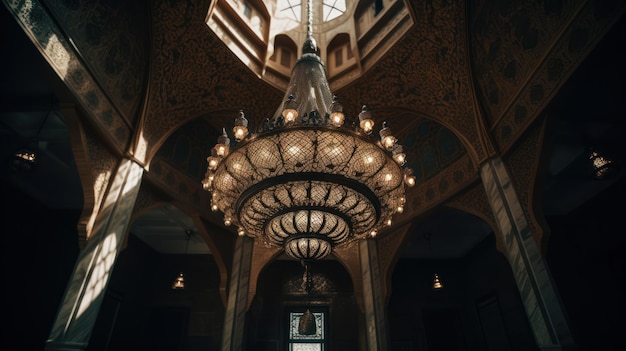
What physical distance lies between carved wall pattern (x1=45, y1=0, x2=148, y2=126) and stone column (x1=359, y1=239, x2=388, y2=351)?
4881 millimetres

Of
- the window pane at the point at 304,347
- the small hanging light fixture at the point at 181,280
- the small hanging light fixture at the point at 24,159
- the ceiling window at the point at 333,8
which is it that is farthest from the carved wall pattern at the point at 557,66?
the small hanging light fixture at the point at 181,280

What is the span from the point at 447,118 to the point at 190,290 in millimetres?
7483

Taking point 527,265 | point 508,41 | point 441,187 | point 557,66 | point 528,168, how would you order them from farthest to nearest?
point 441,187 → point 508,41 → point 528,168 → point 527,265 → point 557,66

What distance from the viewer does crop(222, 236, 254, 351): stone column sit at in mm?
5977

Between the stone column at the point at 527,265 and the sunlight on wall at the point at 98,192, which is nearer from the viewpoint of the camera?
the stone column at the point at 527,265

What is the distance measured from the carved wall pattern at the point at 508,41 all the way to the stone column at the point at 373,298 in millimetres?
3407

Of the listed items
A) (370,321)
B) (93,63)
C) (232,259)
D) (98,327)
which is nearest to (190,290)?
(98,327)

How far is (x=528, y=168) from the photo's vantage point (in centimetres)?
418

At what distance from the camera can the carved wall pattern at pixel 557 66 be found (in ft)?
10.1

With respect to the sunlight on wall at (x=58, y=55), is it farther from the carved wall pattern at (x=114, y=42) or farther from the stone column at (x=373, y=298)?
the stone column at (x=373, y=298)

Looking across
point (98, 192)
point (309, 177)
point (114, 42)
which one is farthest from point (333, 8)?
point (98, 192)

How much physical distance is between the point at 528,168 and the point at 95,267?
533cm

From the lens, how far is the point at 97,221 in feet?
13.4

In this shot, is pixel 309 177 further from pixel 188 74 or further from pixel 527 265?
pixel 188 74
